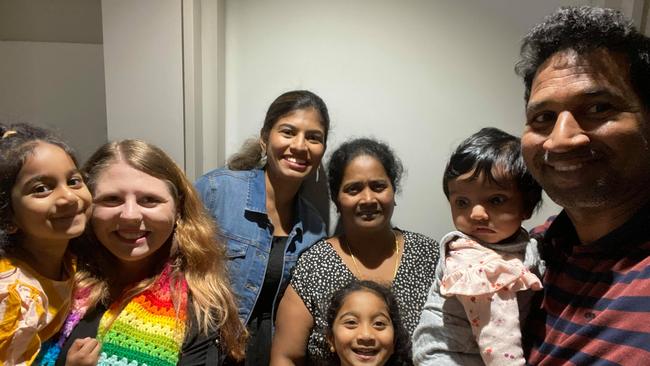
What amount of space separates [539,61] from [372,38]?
93 centimetres

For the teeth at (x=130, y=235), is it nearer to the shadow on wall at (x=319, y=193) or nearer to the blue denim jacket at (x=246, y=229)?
the blue denim jacket at (x=246, y=229)

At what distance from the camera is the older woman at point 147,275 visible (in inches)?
46.8

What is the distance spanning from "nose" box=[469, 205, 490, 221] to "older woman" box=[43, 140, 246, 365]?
0.76 m

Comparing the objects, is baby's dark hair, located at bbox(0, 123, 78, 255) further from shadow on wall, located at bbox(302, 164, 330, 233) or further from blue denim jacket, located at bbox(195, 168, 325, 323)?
shadow on wall, located at bbox(302, 164, 330, 233)

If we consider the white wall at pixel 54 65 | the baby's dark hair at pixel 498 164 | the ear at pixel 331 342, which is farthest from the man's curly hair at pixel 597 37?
the white wall at pixel 54 65

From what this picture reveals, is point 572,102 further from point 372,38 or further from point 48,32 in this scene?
point 48,32

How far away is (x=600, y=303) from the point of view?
88cm

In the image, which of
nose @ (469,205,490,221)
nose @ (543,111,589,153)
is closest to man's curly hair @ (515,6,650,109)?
nose @ (543,111,589,153)

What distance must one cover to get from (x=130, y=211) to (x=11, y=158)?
0.29m

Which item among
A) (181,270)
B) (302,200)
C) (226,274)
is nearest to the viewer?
(181,270)

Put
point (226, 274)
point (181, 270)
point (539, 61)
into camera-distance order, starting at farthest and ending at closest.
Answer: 1. point (226, 274)
2. point (181, 270)
3. point (539, 61)

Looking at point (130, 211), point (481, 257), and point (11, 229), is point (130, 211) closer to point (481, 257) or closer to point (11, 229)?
point (11, 229)

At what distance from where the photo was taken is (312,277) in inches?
61.4

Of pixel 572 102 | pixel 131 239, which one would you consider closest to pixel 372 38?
pixel 572 102
